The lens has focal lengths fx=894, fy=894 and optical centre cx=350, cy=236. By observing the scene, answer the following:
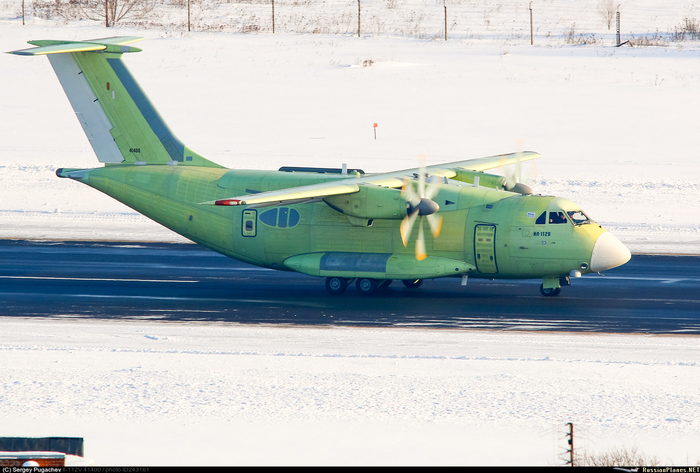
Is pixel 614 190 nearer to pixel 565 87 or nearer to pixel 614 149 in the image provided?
pixel 614 149

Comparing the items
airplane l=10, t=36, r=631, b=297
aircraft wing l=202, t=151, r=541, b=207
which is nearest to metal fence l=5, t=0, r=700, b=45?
aircraft wing l=202, t=151, r=541, b=207

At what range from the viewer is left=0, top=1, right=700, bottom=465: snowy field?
1312 cm

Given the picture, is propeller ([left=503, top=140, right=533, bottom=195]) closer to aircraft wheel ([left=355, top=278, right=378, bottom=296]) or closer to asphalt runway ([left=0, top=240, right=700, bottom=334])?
asphalt runway ([left=0, top=240, right=700, bottom=334])

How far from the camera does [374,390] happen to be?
50.2ft

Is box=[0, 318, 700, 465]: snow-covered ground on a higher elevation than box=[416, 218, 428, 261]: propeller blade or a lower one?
lower

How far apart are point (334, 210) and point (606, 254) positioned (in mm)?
6960

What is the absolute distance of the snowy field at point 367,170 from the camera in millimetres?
13117

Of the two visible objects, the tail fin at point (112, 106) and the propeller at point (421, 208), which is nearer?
the propeller at point (421, 208)

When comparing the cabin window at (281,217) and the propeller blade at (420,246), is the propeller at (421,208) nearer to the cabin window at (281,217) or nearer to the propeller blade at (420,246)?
the propeller blade at (420,246)

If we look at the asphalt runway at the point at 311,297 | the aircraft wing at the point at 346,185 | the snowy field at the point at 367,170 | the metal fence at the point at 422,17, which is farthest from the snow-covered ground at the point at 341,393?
the metal fence at the point at 422,17

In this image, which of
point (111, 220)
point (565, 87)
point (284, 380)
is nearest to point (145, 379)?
point (284, 380)

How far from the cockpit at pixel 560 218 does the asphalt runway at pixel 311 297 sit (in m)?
2.10

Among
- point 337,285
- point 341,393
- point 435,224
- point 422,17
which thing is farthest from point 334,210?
point 422,17

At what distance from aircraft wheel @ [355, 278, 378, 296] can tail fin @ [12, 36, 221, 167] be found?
6485mm
